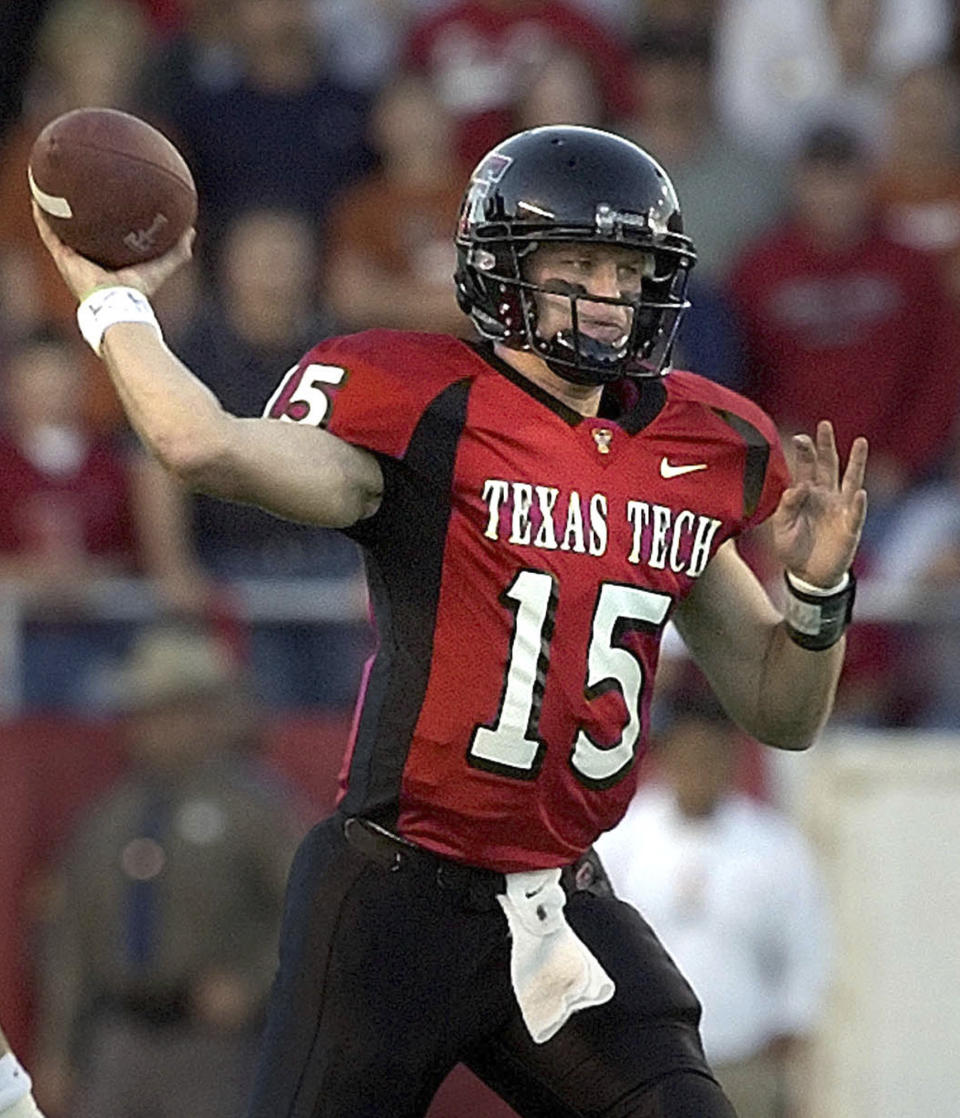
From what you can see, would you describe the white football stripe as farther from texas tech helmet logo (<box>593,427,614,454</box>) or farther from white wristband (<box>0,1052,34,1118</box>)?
white wristband (<box>0,1052,34,1118</box>)

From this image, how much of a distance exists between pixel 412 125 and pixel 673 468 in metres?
4.45

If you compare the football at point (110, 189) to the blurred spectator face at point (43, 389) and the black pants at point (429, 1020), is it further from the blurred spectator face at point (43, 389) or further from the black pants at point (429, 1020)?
the blurred spectator face at point (43, 389)

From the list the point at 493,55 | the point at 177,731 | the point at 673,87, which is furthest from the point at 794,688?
the point at 493,55

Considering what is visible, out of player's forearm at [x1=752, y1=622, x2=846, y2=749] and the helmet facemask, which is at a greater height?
the helmet facemask

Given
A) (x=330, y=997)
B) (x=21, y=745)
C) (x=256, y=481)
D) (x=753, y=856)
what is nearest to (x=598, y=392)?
(x=256, y=481)

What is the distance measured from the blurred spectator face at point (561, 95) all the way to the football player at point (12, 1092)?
15.6ft

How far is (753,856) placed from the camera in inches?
284

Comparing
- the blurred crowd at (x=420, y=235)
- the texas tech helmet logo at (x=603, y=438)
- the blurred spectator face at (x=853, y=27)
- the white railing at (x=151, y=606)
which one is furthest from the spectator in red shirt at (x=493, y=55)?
the texas tech helmet logo at (x=603, y=438)

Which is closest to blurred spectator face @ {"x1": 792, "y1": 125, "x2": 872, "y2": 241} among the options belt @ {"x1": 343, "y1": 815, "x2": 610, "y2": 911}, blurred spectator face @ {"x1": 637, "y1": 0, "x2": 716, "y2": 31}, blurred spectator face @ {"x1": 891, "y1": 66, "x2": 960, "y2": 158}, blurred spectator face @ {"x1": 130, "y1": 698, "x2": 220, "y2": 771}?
blurred spectator face @ {"x1": 891, "y1": 66, "x2": 960, "y2": 158}

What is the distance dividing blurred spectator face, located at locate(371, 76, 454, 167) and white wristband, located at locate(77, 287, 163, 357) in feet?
15.1

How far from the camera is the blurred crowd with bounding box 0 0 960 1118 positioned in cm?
727

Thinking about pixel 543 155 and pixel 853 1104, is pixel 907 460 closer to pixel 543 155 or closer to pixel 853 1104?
pixel 853 1104

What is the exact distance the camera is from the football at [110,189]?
3830 millimetres

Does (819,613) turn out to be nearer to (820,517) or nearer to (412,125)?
(820,517)
